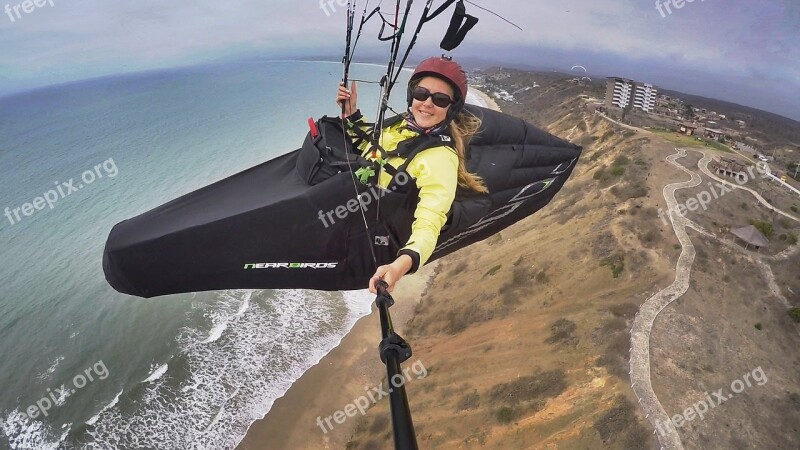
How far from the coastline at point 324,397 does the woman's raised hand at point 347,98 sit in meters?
13.7

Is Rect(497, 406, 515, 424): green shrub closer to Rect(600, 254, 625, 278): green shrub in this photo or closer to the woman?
Rect(600, 254, 625, 278): green shrub

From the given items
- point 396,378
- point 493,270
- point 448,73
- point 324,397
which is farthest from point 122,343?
point 396,378

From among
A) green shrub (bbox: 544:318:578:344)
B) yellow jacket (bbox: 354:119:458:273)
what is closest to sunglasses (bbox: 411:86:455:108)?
yellow jacket (bbox: 354:119:458:273)

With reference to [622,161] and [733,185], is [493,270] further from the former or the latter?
[733,185]

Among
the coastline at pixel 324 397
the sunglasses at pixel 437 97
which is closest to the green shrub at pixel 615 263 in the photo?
the coastline at pixel 324 397

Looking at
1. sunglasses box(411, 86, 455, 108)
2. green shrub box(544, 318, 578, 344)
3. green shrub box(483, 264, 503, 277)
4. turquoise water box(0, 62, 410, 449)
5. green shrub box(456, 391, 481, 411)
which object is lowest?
turquoise water box(0, 62, 410, 449)

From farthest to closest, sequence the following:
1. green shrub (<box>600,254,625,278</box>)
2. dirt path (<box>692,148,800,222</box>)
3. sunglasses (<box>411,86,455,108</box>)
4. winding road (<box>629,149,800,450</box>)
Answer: dirt path (<box>692,148,800,222</box>), green shrub (<box>600,254,625,278</box>), winding road (<box>629,149,800,450</box>), sunglasses (<box>411,86,455,108</box>)

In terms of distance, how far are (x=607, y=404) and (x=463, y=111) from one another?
Result: 9699mm

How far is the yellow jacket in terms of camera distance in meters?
3.13

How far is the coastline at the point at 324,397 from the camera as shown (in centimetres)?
1510

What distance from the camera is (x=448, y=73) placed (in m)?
3.92

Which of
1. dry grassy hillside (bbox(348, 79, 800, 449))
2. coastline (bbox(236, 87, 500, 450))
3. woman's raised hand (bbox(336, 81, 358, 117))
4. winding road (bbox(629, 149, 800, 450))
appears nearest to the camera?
woman's raised hand (bbox(336, 81, 358, 117))

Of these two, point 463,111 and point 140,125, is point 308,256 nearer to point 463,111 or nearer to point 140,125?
point 463,111

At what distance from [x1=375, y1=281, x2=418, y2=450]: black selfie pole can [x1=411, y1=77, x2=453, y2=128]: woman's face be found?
78.9 inches
